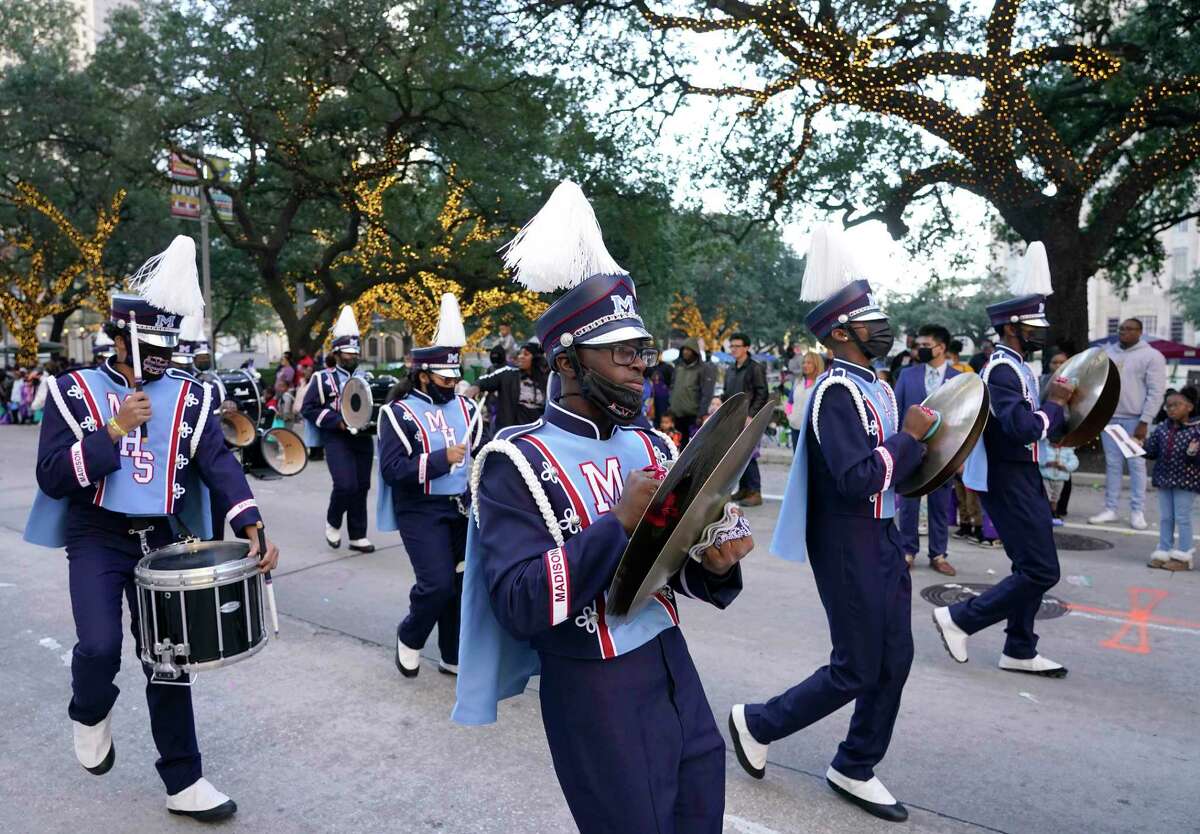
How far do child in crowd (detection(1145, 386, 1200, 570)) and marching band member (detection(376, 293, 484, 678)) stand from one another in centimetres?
615

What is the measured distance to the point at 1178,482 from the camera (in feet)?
25.9

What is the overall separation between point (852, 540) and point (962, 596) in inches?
150

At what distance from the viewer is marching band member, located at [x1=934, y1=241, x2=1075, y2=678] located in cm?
511

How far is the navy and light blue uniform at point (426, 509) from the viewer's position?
17.4 ft

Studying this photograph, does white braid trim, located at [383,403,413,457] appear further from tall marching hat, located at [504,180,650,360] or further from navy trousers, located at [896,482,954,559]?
navy trousers, located at [896,482,954,559]

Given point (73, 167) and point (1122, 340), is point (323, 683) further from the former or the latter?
point (73, 167)

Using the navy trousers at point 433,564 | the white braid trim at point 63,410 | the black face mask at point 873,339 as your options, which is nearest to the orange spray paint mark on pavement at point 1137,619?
the black face mask at point 873,339

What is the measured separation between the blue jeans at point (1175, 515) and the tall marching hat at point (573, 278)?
7.35 m

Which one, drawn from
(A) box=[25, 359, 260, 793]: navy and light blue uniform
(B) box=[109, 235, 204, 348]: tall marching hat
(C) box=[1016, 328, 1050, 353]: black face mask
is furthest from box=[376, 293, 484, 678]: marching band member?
(C) box=[1016, 328, 1050, 353]: black face mask

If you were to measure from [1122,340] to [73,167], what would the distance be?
31.1 m

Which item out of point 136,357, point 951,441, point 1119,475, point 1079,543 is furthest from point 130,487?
point 1119,475

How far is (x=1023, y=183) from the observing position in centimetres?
1360

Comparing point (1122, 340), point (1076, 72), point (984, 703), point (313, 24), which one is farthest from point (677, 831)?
point (313, 24)

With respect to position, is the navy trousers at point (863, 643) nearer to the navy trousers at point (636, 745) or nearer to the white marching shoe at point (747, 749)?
the white marching shoe at point (747, 749)
